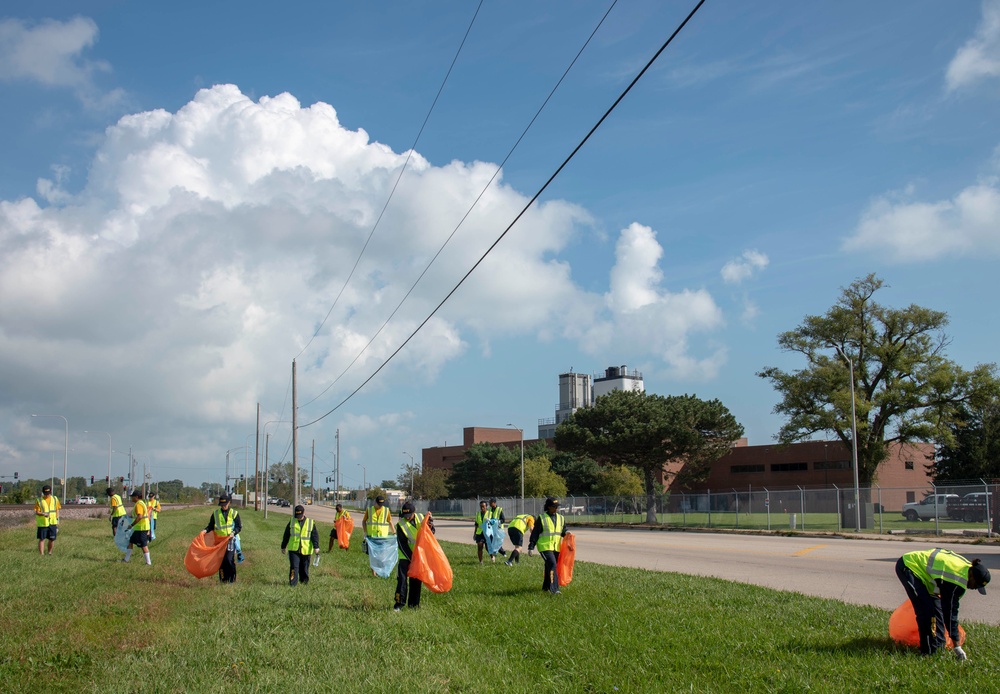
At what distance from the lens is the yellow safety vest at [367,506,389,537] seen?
16.1 m

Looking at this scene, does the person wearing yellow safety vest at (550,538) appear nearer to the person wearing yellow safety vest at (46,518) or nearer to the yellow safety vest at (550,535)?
the yellow safety vest at (550,535)

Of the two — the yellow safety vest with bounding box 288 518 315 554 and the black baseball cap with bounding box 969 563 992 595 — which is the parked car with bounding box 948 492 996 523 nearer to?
the yellow safety vest with bounding box 288 518 315 554

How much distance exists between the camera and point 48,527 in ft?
75.7

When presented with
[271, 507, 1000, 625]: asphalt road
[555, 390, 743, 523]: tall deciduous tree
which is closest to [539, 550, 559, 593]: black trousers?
[271, 507, 1000, 625]: asphalt road

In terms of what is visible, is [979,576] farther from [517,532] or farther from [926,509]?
[926,509]

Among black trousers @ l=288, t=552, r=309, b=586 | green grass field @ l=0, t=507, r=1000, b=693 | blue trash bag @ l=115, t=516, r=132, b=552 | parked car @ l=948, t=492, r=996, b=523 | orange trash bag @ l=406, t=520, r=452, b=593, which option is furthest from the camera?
parked car @ l=948, t=492, r=996, b=523

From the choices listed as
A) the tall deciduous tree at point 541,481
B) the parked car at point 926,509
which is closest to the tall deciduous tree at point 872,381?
the parked car at point 926,509

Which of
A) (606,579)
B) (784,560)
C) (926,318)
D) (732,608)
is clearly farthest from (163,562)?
(926,318)

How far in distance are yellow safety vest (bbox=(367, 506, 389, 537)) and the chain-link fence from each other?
29.6m

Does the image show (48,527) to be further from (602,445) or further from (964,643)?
(602,445)

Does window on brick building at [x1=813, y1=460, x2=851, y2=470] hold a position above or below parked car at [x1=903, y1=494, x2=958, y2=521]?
above

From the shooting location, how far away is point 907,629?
30.9ft

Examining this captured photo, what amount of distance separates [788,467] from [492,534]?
217 feet

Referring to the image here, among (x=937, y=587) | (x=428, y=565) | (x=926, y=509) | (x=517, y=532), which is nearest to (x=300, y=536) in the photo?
(x=428, y=565)
